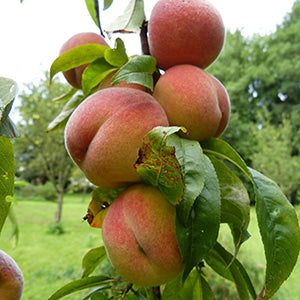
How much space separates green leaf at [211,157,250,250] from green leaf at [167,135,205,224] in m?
0.08

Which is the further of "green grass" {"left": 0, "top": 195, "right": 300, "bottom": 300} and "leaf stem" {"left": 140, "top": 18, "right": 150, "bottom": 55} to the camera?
"green grass" {"left": 0, "top": 195, "right": 300, "bottom": 300}

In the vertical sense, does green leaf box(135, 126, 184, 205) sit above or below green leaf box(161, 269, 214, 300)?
above

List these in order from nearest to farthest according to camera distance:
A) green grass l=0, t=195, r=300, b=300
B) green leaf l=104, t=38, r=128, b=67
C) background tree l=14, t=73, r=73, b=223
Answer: green leaf l=104, t=38, r=128, b=67, green grass l=0, t=195, r=300, b=300, background tree l=14, t=73, r=73, b=223

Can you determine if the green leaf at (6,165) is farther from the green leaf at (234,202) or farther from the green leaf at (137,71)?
the green leaf at (234,202)

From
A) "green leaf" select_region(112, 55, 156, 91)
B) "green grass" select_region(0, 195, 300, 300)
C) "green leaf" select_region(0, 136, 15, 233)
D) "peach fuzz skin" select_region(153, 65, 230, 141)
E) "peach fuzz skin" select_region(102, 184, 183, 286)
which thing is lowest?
"green grass" select_region(0, 195, 300, 300)

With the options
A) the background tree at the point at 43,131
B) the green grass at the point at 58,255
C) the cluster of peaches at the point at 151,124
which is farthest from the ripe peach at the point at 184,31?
the background tree at the point at 43,131

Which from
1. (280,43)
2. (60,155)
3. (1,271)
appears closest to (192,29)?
(1,271)

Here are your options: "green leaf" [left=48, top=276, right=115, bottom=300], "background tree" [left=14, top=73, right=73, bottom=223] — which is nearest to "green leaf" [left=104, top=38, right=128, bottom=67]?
"green leaf" [left=48, top=276, right=115, bottom=300]

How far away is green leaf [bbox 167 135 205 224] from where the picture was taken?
0.32 meters

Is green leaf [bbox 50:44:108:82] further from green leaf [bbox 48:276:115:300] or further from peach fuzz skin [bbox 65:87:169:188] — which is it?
green leaf [bbox 48:276:115:300]

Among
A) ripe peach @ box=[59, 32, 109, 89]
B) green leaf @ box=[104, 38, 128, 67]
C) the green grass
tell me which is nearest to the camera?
green leaf @ box=[104, 38, 128, 67]

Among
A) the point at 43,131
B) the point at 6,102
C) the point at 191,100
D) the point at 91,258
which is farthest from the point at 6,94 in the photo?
the point at 43,131

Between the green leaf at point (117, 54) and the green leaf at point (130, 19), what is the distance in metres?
0.04

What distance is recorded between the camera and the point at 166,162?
0.33 metres
